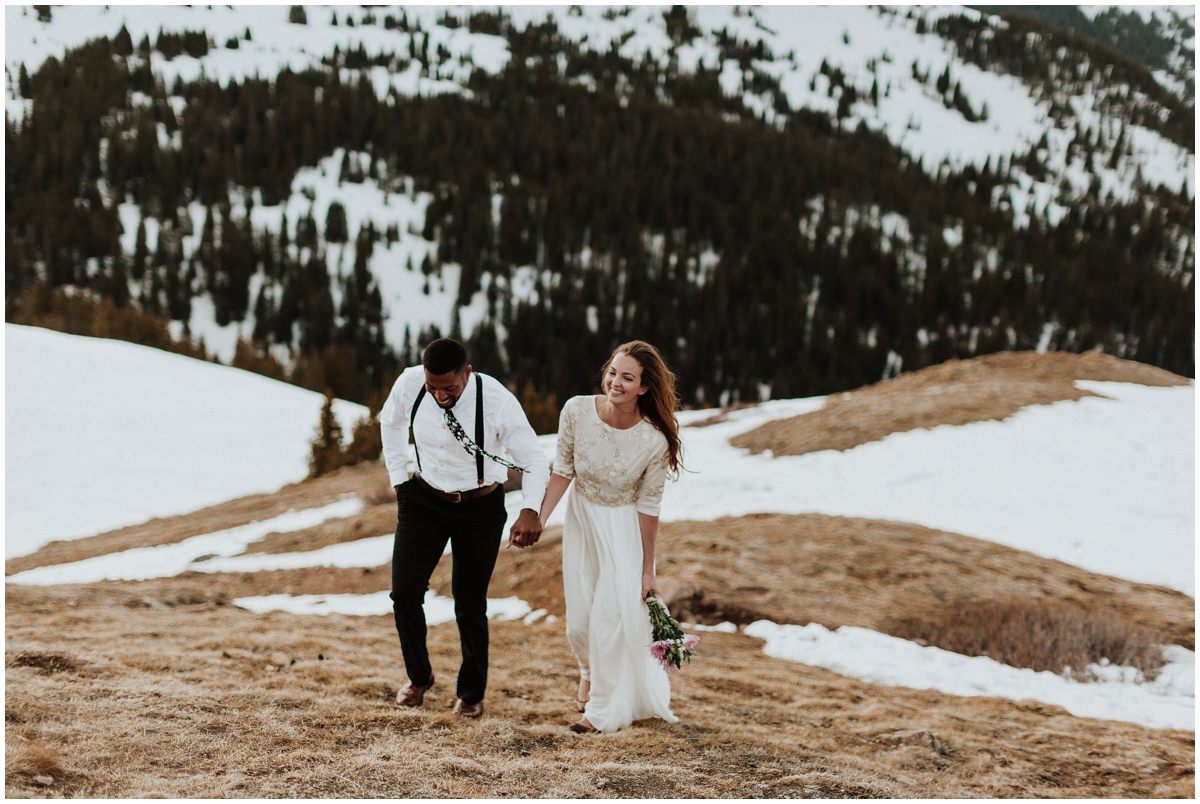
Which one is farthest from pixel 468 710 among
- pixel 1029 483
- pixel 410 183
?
pixel 410 183

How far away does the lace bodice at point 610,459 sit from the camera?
176 inches

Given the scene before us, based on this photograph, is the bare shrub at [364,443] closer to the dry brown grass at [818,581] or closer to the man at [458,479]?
the dry brown grass at [818,581]

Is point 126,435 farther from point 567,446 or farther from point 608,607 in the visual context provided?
point 608,607

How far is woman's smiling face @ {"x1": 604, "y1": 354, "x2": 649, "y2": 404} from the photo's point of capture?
434cm

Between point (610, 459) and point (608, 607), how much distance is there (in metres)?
0.85

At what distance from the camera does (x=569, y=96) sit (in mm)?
175125

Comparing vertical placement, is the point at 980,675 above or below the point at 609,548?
below

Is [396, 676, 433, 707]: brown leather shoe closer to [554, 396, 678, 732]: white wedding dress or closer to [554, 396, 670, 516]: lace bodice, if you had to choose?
[554, 396, 678, 732]: white wedding dress

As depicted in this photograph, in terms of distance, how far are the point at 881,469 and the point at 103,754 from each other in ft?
43.9

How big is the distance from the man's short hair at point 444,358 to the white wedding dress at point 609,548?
69 centimetres

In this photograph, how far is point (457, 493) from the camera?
434cm

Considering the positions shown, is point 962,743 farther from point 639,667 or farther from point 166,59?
point 166,59

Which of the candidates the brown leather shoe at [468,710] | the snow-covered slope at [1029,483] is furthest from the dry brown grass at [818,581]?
the brown leather shoe at [468,710]

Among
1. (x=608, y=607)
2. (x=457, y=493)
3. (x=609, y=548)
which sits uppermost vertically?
(x=457, y=493)
